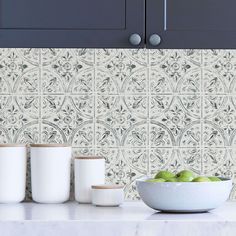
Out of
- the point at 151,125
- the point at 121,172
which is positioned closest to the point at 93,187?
the point at 121,172

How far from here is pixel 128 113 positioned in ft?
9.42

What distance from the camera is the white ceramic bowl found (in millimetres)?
2395

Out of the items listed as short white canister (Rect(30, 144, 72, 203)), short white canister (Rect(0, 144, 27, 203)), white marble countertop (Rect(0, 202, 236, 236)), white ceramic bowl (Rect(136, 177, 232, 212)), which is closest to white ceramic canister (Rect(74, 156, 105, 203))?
short white canister (Rect(30, 144, 72, 203))

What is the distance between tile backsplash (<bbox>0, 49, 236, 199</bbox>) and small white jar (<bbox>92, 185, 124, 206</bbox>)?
20cm
